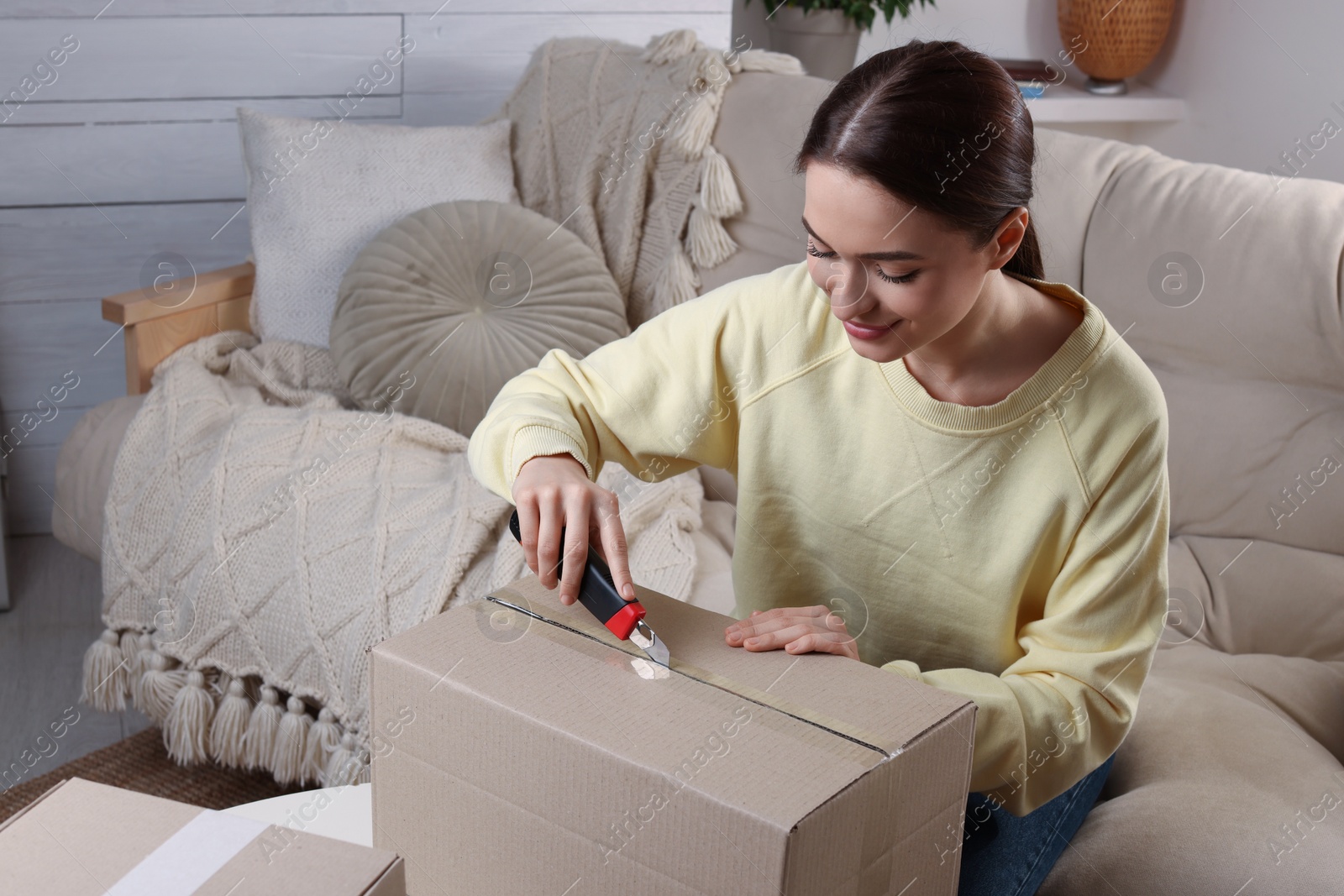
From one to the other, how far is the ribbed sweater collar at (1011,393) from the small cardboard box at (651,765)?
0.97ft

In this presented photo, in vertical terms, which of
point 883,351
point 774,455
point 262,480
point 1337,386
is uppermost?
point 883,351

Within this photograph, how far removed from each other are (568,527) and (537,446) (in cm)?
12

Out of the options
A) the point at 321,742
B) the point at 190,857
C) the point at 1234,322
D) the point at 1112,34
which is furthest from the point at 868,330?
the point at 1112,34

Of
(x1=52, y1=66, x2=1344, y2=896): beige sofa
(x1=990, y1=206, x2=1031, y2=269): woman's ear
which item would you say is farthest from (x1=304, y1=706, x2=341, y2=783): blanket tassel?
(x1=990, y1=206, x2=1031, y2=269): woman's ear

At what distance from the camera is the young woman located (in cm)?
77

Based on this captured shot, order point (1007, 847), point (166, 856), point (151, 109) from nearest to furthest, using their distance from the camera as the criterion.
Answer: point (166, 856) < point (1007, 847) < point (151, 109)

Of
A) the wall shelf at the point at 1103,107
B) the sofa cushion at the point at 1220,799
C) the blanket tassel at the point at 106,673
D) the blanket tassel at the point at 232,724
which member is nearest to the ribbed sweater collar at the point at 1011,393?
the sofa cushion at the point at 1220,799

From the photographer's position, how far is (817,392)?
3.08 ft

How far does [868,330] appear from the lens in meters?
0.81

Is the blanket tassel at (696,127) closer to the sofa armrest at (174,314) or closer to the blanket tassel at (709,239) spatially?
Result: the blanket tassel at (709,239)

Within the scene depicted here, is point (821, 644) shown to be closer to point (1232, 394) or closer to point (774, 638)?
point (774, 638)

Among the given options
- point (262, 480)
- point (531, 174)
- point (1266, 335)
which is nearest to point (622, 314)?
point (531, 174)

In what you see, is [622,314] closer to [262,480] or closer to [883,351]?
[262,480]

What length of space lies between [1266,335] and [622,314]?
89cm
